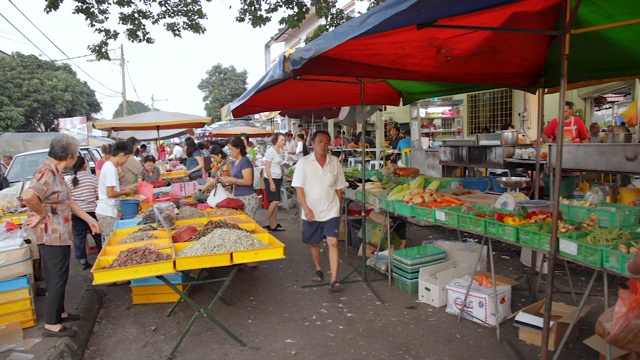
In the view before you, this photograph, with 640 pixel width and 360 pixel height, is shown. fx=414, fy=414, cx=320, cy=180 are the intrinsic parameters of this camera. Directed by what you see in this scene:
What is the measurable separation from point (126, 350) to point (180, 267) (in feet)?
3.72

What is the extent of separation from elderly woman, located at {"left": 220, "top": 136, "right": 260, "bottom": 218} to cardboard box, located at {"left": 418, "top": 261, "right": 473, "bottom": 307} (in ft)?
9.13

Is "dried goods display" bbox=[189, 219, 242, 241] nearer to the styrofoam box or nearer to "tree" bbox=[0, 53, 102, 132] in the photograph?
the styrofoam box

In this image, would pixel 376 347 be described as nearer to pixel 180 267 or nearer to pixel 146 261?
pixel 180 267

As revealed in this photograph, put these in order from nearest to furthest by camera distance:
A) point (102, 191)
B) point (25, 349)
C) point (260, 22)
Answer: point (25, 349), point (102, 191), point (260, 22)

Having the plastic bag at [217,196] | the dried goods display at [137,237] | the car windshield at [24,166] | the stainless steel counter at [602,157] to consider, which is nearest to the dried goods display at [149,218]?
the dried goods display at [137,237]

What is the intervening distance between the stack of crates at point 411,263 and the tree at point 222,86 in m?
42.5

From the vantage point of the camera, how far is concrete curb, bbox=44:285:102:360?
142 inches

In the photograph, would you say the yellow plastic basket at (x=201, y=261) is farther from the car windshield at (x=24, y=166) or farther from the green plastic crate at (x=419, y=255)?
the car windshield at (x=24, y=166)

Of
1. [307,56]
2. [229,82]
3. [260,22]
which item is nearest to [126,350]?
[307,56]

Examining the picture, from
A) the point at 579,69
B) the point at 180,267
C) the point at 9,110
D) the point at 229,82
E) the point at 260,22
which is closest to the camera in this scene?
the point at 180,267

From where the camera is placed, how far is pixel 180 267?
→ 3537mm

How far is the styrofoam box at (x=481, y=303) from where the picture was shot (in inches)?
158

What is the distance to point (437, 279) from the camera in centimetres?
456

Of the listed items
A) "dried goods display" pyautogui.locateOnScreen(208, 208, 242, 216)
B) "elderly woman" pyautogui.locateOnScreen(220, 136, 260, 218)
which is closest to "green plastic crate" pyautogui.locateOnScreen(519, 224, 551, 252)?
"dried goods display" pyautogui.locateOnScreen(208, 208, 242, 216)
